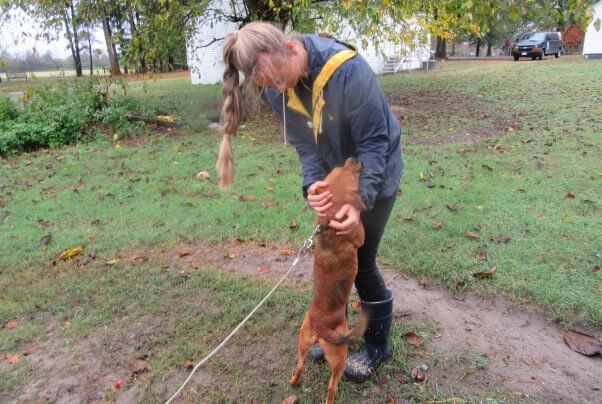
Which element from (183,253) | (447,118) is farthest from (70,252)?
(447,118)

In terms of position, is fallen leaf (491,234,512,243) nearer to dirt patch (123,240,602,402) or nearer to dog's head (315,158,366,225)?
dirt patch (123,240,602,402)

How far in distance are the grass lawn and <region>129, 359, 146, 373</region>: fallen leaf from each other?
60mm

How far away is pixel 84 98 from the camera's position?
9820 mm

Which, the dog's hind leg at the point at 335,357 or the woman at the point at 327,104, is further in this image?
the dog's hind leg at the point at 335,357

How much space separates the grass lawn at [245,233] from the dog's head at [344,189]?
4.02 ft

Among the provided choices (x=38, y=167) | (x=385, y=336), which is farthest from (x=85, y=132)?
(x=385, y=336)

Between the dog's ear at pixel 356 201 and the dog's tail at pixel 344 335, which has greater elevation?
the dog's ear at pixel 356 201

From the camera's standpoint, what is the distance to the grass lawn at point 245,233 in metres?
3.09

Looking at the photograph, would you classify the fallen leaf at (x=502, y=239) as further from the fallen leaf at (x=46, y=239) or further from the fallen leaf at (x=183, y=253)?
the fallen leaf at (x=46, y=239)

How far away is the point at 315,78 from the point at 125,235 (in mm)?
3452

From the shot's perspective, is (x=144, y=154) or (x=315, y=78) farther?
(x=144, y=154)

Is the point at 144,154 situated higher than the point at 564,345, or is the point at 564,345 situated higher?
the point at 144,154

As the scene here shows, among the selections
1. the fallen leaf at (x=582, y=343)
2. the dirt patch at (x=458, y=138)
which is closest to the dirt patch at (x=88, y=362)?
the fallen leaf at (x=582, y=343)

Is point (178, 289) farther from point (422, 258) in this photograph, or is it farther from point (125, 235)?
point (422, 258)
